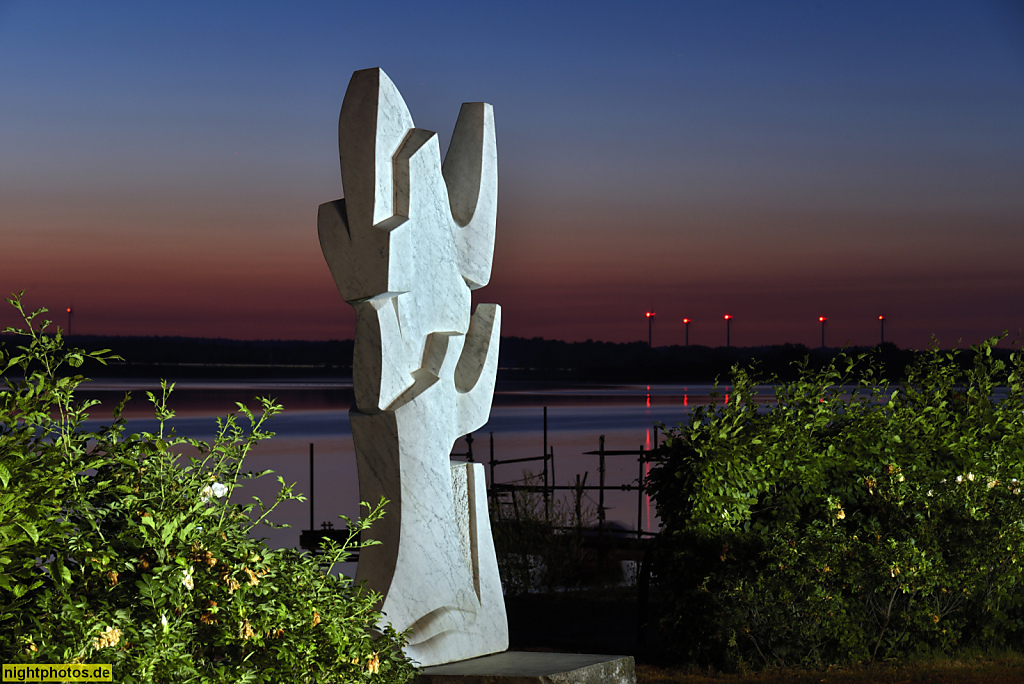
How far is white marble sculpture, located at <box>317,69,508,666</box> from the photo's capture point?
19.4 ft

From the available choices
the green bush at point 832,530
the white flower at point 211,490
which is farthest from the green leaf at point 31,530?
the green bush at point 832,530

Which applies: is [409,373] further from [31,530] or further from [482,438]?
[482,438]

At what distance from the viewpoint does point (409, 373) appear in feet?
20.1

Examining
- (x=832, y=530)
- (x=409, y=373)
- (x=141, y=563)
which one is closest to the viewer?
(x=141, y=563)

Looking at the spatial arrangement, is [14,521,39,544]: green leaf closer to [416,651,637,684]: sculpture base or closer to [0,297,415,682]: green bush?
[0,297,415,682]: green bush

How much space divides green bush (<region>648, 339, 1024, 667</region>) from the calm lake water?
626cm

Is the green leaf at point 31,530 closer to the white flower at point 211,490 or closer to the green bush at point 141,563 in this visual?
the green bush at point 141,563

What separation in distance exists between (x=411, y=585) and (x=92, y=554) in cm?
277

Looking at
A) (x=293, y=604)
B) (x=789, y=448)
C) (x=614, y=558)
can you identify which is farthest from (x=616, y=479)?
(x=293, y=604)

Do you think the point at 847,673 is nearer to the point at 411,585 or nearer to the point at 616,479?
the point at 411,585

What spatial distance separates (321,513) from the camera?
84.9 feet

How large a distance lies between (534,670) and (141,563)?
2.99m

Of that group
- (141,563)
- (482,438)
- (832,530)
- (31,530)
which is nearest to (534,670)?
(832,530)

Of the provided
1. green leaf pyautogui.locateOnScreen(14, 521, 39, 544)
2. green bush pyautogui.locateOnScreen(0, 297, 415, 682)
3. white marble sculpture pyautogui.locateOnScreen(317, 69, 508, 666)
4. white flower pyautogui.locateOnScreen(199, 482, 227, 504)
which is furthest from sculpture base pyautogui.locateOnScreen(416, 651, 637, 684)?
green leaf pyautogui.locateOnScreen(14, 521, 39, 544)
